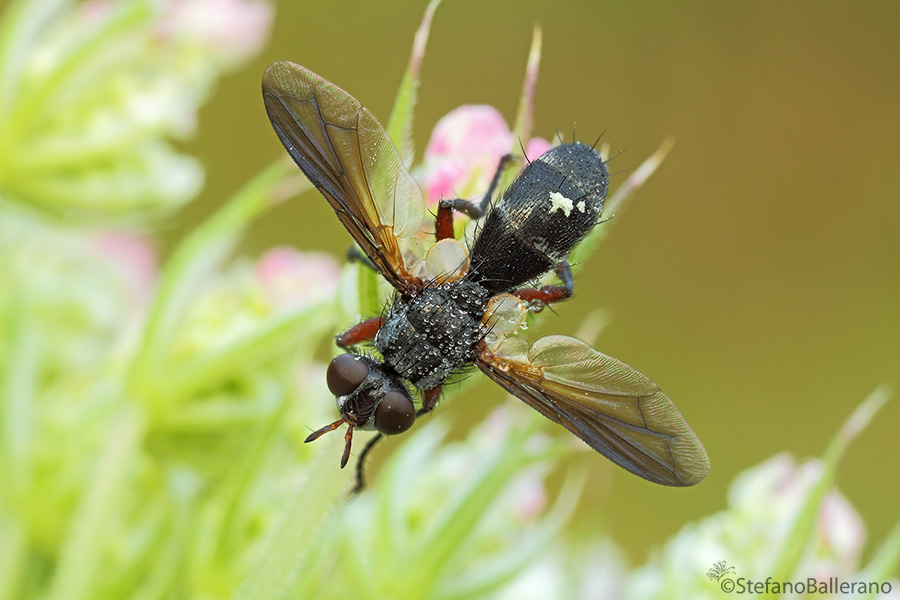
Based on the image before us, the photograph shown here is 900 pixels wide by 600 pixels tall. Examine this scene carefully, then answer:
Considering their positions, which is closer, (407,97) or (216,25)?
(407,97)

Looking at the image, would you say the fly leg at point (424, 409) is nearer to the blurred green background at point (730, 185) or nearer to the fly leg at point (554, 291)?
the fly leg at point (554, 291)

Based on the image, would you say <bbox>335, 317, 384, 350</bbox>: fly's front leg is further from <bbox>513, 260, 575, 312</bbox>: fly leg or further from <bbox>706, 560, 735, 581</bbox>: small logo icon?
<bbox>706, 560, 735, 581</bbox>: small logo icon

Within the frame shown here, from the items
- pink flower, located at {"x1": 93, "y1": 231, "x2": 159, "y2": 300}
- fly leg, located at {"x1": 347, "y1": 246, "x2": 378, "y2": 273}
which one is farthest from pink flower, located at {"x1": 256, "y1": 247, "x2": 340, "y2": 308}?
pink flower, located at {"x1": 93, "y1": 231, "x2": 159, "y2": 300}

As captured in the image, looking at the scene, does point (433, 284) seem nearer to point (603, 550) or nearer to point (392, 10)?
point (603, 550)

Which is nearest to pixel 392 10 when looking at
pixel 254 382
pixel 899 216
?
pixel 899 216

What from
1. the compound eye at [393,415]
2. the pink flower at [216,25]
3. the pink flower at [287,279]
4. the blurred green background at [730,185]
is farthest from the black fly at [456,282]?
the blurred green background at [730,185]

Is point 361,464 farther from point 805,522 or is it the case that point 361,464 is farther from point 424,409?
point 805,522

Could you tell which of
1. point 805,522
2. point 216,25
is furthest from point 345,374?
point 216,25
